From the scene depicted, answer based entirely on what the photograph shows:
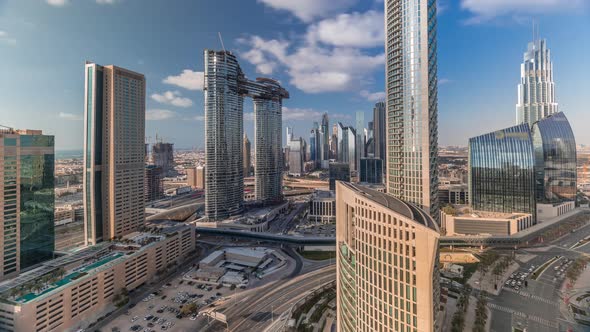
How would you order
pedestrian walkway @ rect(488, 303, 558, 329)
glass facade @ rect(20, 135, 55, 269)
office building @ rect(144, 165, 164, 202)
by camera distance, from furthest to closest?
office building @ rect(144, 165, 164, 202) < glass facade @ rect(20, 135, 55, 269) < pedestrian walkway @ rect(488, 303, 558, 329)

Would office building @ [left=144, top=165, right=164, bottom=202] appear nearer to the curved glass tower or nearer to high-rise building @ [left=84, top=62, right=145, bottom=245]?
the curved glass tower

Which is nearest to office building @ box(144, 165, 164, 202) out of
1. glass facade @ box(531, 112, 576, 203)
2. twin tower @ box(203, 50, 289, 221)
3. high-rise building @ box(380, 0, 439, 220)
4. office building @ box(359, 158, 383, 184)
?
twin tower @ box(203, 50, 289, 221)

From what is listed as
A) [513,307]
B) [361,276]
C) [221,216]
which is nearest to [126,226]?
[221,216]

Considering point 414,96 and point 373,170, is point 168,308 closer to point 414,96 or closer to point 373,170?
point 414,96

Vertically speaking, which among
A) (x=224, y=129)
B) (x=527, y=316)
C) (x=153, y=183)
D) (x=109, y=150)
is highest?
(x=224, y=129)

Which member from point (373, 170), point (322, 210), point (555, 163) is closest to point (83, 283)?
point (322, 210)

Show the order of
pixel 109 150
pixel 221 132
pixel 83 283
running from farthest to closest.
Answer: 1. pixel 221 132
2. pixel 109 150
3. pixel 83 283
